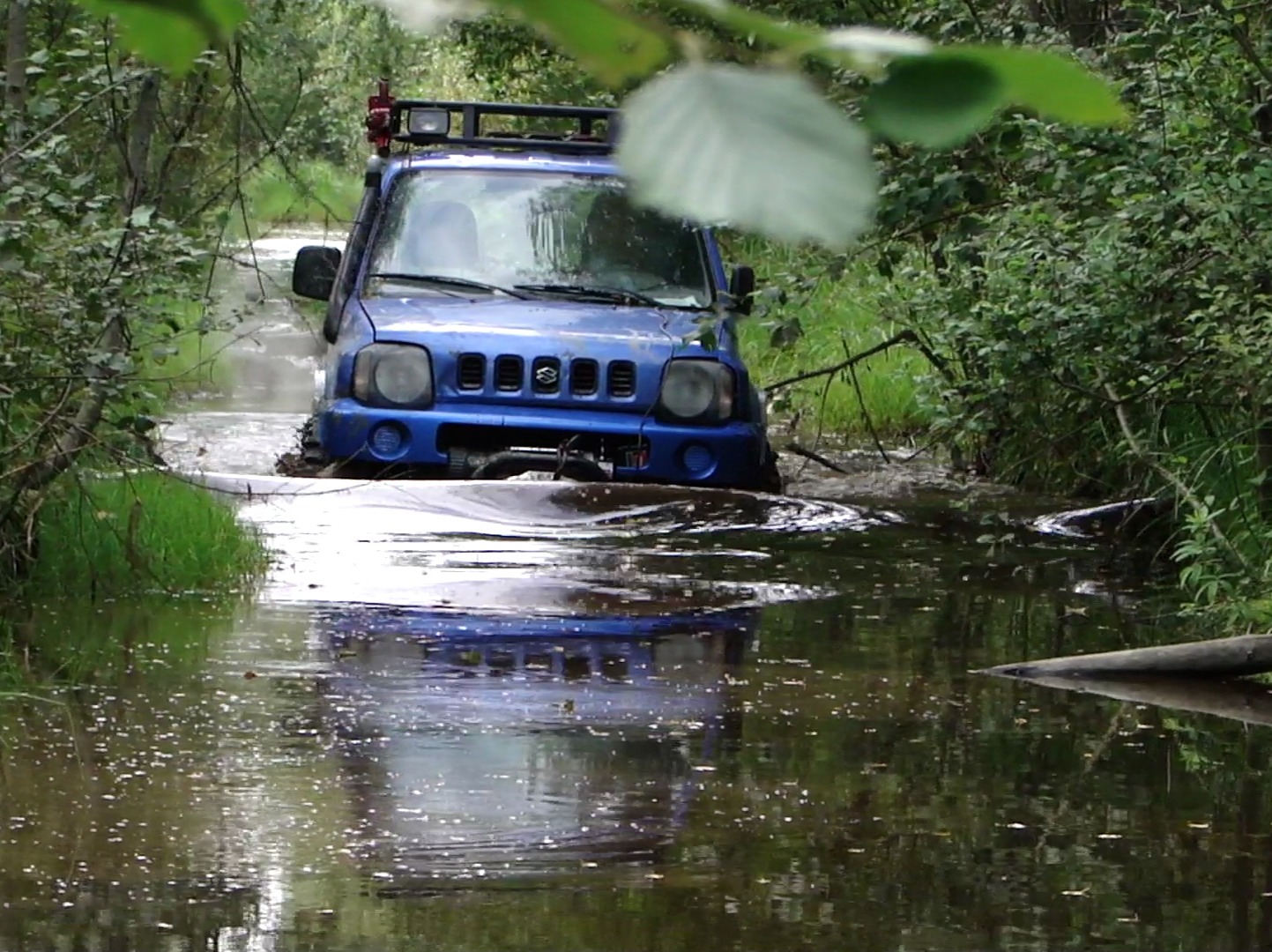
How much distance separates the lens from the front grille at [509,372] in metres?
9.02

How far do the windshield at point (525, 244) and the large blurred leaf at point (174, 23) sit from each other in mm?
8621

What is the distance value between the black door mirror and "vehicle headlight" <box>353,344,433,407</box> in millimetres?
656

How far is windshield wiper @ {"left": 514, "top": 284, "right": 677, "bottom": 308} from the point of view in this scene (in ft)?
31.2

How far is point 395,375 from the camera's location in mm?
8992

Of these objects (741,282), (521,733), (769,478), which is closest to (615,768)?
(521,733)

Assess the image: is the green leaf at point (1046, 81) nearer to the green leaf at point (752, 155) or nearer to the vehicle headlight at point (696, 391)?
the green leaf at point (752, 155)

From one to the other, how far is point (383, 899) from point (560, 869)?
→ 1.22ft

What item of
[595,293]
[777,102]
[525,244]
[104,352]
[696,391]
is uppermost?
[525,244]

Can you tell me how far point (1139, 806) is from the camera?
17.0 ft

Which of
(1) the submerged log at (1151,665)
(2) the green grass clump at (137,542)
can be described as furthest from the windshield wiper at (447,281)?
(1) the submerged log at (1151,665)

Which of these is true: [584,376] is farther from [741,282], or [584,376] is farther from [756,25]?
[756,25]

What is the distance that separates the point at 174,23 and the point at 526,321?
8273mm

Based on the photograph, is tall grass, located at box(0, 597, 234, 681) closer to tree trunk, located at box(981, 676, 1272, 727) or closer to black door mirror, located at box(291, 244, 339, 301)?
tree trunk, located at box(981, 676, 1272, 727)

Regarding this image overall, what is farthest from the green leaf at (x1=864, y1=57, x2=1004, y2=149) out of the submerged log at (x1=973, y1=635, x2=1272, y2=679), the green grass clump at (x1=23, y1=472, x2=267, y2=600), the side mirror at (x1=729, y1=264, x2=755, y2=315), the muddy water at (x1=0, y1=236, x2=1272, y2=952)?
the side mirror at (x1=729, y1=264, x2=755, y2=315)
